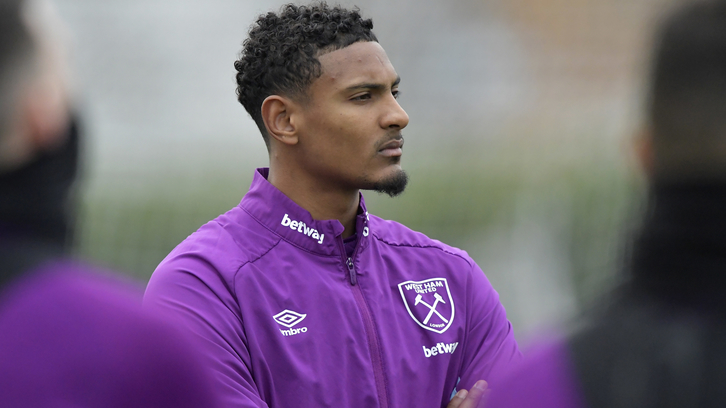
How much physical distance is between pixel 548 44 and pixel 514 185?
1.93 meters

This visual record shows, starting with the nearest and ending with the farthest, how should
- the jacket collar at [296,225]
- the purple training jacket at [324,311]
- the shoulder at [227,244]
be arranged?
the purple training jacket at [324,311], the shoulder at [227,244], the jacket collar at [296,225]

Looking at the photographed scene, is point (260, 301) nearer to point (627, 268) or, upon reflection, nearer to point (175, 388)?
point (175, 388)

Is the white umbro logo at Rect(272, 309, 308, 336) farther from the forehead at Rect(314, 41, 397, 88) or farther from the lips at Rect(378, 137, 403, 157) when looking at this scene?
the forehead at Rect(314, 41, 397, 88)

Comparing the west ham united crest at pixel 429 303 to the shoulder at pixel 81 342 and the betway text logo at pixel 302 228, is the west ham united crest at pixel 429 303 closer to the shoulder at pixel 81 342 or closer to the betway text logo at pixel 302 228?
the betway text logo at pixel 302 228

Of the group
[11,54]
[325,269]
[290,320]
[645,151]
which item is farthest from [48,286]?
[325,269]

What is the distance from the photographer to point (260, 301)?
7.30 ft

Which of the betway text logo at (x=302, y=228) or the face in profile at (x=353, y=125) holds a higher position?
the face in profile at (x=353, y=125)

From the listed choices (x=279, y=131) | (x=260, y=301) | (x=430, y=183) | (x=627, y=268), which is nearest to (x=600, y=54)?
(x=430, y=183)

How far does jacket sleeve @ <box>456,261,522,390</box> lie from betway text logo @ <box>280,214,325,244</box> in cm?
52

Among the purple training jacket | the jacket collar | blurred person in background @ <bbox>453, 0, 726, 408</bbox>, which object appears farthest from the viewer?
the jacket collar

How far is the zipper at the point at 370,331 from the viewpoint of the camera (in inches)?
87.0

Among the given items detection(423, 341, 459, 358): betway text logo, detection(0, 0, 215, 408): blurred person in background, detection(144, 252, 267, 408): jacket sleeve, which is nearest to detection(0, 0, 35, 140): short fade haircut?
detection(0, 0, 215, 408): blurred person in background

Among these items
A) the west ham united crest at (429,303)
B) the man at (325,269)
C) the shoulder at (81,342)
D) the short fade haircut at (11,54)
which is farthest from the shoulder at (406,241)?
the short fade haircut at (11,54)

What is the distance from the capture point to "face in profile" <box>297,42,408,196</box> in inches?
101
